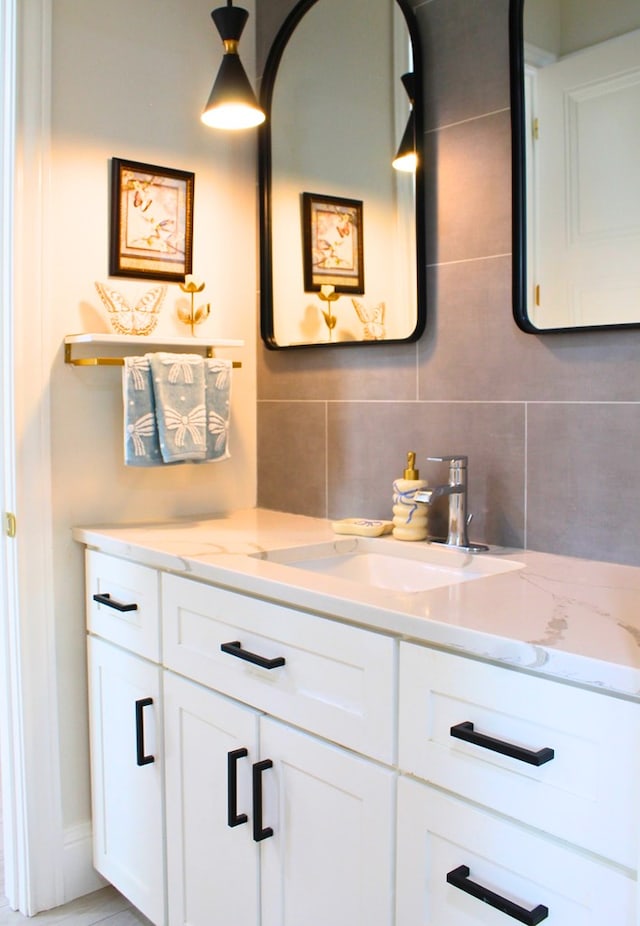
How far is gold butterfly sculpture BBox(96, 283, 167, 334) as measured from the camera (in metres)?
2.00

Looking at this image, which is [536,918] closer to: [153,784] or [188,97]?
[153,784]

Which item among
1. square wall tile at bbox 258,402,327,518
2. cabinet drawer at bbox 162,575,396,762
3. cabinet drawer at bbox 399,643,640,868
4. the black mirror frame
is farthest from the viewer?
square wall tile at bbox 258,402,327,518

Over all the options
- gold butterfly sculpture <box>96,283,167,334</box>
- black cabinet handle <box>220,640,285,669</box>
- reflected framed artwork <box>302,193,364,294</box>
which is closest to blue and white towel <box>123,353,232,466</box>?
gold butterfly sculpture <box>96,283,167,334</box>

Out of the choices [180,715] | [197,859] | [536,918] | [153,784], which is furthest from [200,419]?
[536,918]

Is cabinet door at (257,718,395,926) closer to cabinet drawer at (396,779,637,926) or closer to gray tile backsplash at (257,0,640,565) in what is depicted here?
cabinet drawer at (396,779,637,926)

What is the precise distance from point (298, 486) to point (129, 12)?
→ 1227 mm

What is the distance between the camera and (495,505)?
1737mm

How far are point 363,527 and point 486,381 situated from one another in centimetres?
41

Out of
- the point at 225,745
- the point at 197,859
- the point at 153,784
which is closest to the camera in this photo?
the point at 225,745

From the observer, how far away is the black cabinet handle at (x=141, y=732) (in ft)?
5.78

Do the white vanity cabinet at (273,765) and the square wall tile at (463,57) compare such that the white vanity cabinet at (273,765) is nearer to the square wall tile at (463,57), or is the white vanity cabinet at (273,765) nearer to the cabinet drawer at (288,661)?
the cabinet drawer at (288,661)

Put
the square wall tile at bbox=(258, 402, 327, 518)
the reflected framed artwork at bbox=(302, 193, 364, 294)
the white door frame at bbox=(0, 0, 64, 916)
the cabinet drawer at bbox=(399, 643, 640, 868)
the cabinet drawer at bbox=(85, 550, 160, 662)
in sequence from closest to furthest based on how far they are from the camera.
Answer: the cabinet drawer at bbox=(399, 643, 640, 868)
the cabinet drawer at bbox=(85, 550, 160, 662)
the white door frame at bbox=(0, 0, 64, 916)
the reflected framed artwork at bbox=(302, 193, 364, 294)
the square wall tile at bbox=(258, 402, 327, 518)

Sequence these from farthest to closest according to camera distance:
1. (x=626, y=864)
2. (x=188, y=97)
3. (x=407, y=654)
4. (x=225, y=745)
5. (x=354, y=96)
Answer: (x=188, y=97) → (x=354, y=96) → (x=225, y=745) → (x=407, y=654) → (x=626, y=864)

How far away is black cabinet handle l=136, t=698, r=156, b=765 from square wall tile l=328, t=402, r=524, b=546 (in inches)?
25.6
